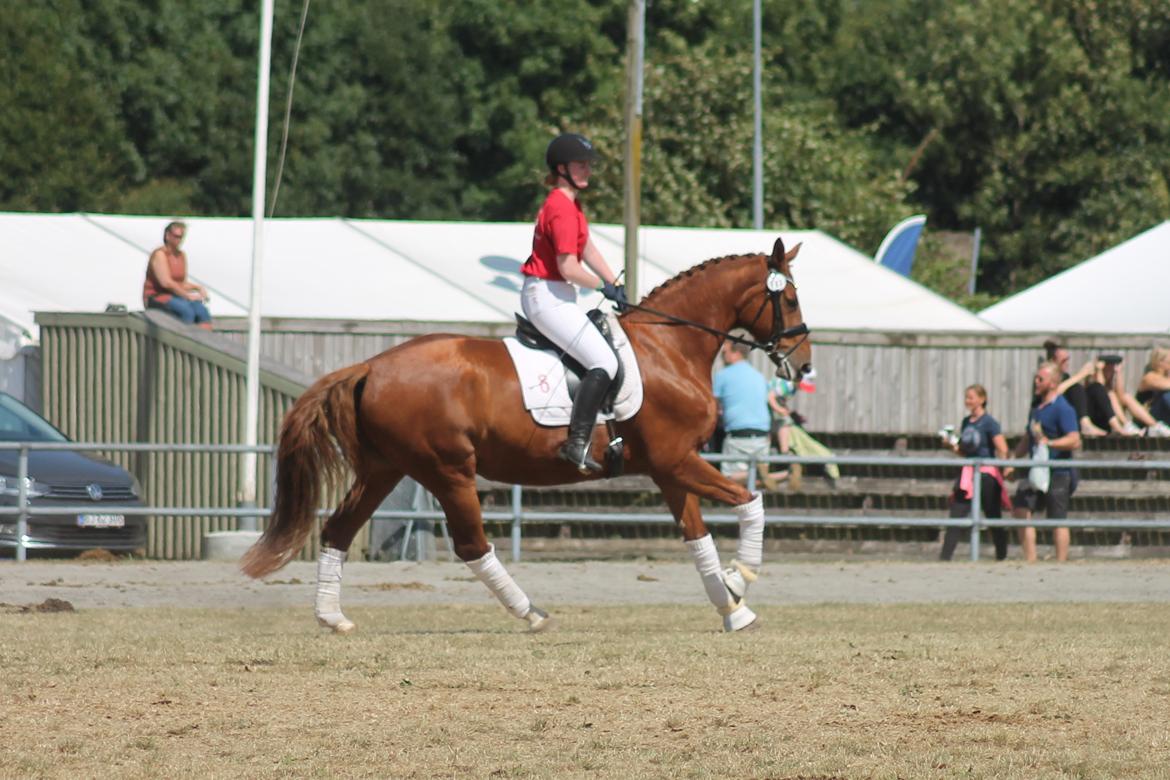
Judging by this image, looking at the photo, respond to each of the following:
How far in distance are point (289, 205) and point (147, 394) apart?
41553 mm

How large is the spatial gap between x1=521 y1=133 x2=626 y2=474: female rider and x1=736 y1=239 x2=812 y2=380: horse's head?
42.7 inches

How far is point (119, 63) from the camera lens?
205ft

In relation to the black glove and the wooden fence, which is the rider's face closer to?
the black glove

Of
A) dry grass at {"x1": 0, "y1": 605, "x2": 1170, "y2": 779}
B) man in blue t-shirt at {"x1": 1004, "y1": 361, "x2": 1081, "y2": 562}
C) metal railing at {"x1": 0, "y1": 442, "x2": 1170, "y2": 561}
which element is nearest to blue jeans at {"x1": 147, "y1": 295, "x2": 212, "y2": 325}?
metal railing at {"x1": 0, "y1": 442, "x2": 1170, "y2": 561}

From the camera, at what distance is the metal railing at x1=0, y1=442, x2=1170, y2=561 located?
18.7 meters

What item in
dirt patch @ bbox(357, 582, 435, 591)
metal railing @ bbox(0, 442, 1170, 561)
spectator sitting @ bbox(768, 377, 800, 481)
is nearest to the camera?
dirt patch @ bbox(357, 582, 435, 591)

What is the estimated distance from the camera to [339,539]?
12.8 meters

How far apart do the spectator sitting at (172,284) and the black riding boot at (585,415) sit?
10.6m

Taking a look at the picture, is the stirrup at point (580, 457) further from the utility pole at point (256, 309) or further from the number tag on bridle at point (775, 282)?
the utility pole at point (256, 309)

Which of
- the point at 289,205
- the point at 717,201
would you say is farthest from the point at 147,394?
the point at 289,205

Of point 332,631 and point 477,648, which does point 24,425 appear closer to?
point 332,631

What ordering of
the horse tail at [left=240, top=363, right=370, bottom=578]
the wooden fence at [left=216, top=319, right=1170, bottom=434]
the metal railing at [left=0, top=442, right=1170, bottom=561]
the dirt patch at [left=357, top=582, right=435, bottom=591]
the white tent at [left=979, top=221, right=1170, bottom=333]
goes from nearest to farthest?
1. the horse tail at [left=240, top=363, right=370, bottom=578]
2. the dirt patch at [left=357, top=582, right=435, bottom=591]
3. the metal railing at [left=0, top=442, right=1170, bottom=561]
4. the wooden fence at [left=216, top=319, right=1170, bottom=434]
5. the white tent at [left=979, top=221, right=1170, bottom=333]

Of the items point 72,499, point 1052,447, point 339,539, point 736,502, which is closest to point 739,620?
point 736,502

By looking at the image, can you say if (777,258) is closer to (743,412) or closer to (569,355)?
(569,355)
